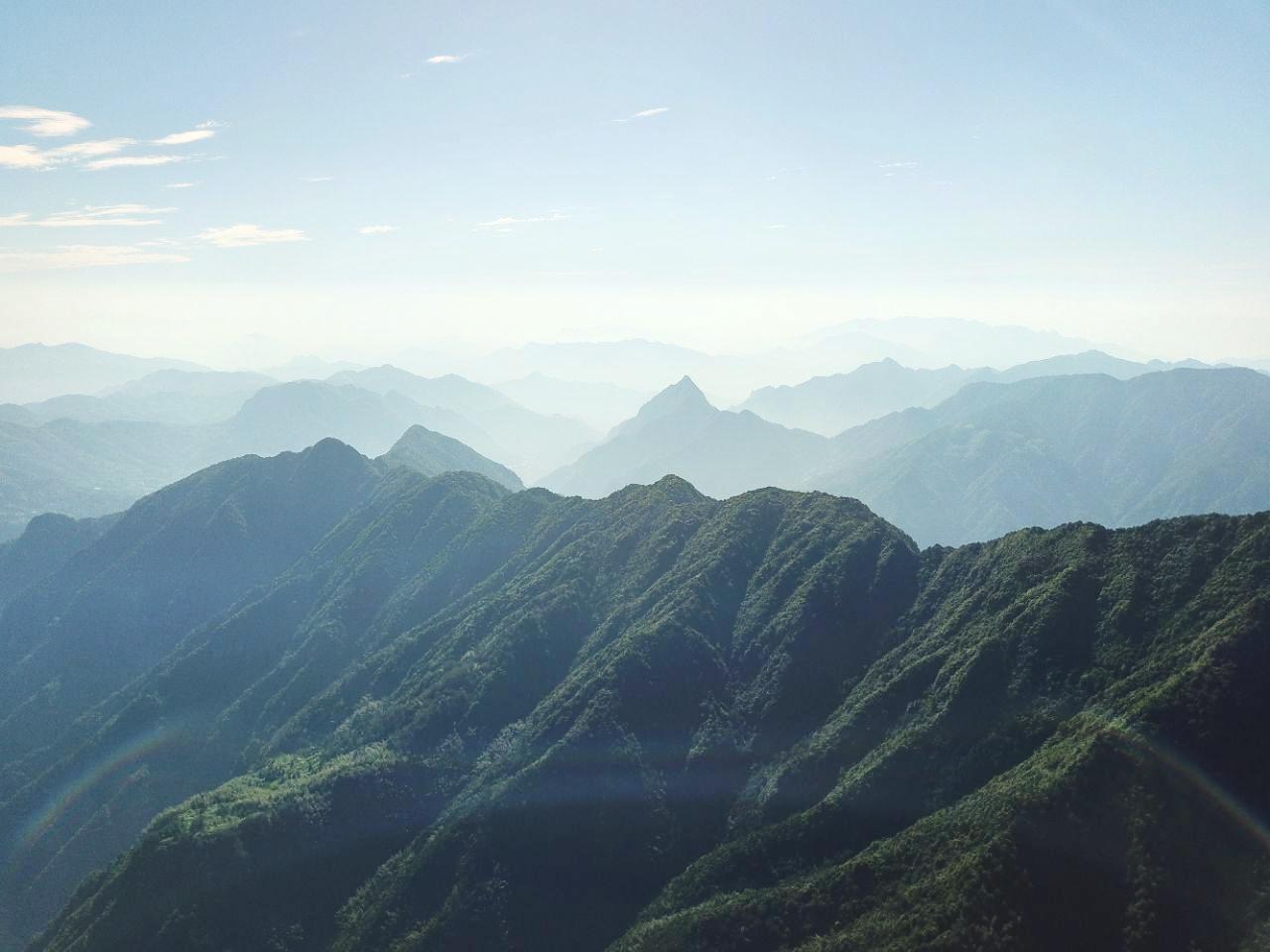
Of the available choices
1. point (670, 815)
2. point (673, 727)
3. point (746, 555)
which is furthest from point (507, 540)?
point (670, 815)

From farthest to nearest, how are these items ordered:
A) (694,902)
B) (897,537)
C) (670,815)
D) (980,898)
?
(897,537) → (670,815) → (694,902) → (980,898)

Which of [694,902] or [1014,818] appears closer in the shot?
[1014,818]

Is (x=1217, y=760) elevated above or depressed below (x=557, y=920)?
above

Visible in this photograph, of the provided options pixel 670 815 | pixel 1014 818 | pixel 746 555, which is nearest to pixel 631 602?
pixel 746 555

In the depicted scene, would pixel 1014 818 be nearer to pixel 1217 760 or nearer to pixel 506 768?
pixel 1217 760

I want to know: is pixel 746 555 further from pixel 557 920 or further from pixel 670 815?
pixel 557 920

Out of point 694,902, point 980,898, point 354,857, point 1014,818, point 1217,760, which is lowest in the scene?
point 354,857

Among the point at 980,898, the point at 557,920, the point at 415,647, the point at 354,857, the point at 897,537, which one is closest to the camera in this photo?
the point at 980,898
